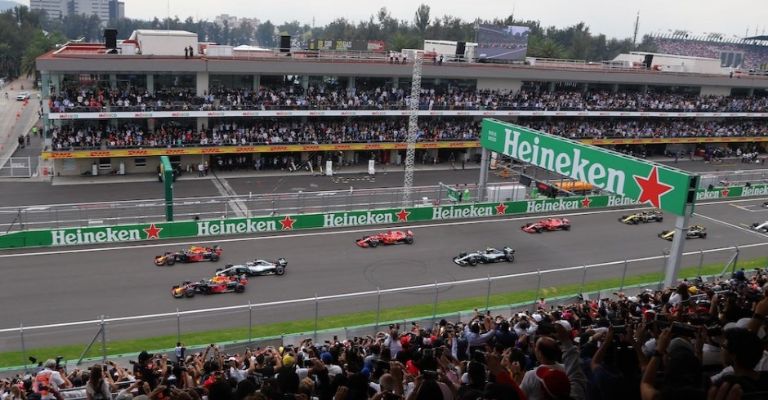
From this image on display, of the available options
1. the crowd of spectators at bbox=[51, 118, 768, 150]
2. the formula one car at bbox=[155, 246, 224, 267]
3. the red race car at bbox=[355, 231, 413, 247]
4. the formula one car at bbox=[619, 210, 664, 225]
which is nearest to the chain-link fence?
the formula one car at bbox=[155, 246, 224, 267]

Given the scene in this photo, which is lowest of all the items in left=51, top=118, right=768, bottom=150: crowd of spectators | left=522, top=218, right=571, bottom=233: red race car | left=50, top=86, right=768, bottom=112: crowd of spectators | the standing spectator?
left=522, top=218, right=571, bottom=233: red race car

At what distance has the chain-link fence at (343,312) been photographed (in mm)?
20656

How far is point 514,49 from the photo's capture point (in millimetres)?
60875

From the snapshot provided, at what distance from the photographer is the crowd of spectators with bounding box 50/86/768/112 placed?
43844 millimetres

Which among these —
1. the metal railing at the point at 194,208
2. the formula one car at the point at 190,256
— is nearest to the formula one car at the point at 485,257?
the metal railing at the point at 194,208

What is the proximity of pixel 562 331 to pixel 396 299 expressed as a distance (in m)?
19.1

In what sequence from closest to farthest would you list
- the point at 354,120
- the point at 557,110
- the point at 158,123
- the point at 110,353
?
1. the point at 110,353
2. the point at 158,123
3. the point at 354,120
4. the point at 557,110

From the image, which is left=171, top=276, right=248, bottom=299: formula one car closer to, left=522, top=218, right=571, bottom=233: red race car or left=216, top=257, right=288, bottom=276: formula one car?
left=216, top=257, right=288, bottom=276: formula one car

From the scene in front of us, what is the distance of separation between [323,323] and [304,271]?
17.8 ft

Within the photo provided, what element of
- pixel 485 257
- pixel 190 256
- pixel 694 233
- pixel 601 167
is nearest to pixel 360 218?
pixel 485 257

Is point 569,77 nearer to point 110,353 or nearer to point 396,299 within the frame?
point 396,299

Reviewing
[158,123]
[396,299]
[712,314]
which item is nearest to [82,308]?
[396,299]

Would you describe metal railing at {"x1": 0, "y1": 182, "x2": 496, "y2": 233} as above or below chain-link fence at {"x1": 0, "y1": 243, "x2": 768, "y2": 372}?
above

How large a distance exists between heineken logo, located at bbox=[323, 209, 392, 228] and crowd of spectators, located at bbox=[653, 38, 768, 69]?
352ft
